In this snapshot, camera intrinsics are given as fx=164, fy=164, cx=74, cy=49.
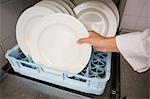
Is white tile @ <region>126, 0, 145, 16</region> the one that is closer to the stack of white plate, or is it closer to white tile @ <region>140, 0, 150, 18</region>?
white tile @ <region>140, 0, 150, 18</region>

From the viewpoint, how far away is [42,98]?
727mm

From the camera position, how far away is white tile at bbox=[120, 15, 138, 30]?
941 millimetres

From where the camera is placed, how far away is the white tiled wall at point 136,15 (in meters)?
0.88

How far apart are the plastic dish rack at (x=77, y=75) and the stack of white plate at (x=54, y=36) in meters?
0.03

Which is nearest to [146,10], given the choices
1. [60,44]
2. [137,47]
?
[137,47]

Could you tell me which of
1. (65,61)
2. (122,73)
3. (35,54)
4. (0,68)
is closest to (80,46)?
(65,61)

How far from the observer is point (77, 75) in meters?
0.63

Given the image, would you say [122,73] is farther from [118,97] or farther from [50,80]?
[50,80]

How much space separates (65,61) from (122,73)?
0.35 meters

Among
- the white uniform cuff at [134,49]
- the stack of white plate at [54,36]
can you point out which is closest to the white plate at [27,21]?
the stack of white plate at [54,36]

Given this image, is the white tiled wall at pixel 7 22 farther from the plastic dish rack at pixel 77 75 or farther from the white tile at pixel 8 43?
the plastic dish rack at pixel 77 75

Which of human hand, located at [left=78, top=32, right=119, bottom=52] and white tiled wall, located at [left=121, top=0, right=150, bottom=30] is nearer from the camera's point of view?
human hand, located at [left=78, top=32, right=119, bottom=52]

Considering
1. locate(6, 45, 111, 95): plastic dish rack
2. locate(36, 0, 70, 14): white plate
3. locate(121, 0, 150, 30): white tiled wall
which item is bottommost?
locate(6, 45, 111, 95): plastic dish rack

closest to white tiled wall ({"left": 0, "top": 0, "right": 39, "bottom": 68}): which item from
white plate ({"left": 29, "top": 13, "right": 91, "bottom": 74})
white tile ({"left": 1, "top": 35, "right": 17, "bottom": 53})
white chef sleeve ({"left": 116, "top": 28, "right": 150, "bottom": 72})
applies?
white tile ({"left": 1, "top": 35, "right": 17, "bottom": 53})
